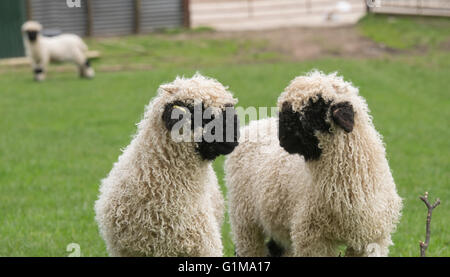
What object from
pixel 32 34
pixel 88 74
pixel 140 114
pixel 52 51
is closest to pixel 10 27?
pixel 52 51

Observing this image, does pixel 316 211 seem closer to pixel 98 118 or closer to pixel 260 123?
pixel 260 123

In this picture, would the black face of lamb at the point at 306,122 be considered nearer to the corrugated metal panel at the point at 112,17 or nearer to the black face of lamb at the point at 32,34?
the black face of lamb at the point at 32,34

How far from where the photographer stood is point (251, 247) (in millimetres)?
5848

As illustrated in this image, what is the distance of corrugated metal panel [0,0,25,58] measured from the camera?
2011 cm

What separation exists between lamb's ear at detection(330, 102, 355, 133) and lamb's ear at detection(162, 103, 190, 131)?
37.1 inches

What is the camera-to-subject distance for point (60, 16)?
21922 mm

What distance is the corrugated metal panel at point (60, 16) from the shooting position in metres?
21.4

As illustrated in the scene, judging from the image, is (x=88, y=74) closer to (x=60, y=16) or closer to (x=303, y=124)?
(x=60, y=16)

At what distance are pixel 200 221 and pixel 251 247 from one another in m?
1.30

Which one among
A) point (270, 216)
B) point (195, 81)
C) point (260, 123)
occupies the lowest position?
point (270, 216)

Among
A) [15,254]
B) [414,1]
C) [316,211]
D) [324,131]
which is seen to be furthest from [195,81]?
[414,1]

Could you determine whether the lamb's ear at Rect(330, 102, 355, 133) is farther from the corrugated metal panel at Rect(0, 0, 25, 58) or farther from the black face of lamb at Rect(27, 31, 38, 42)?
the corrugated metal panel at Rect(0, 0, 25, 58)

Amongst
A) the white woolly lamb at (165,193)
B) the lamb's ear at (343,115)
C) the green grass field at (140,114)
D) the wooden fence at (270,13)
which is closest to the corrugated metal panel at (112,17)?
the green grass field at (140,114)
